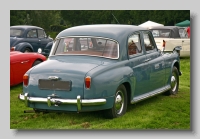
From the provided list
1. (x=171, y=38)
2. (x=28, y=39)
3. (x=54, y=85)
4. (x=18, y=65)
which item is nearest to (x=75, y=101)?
(x=54, y=85)

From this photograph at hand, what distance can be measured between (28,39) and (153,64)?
1018cm

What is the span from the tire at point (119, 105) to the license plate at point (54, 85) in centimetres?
81

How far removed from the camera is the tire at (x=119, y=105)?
7.32m

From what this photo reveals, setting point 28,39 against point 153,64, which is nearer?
point 153,64

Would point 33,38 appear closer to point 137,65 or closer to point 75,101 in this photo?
point 137,65

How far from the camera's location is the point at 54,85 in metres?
7.06

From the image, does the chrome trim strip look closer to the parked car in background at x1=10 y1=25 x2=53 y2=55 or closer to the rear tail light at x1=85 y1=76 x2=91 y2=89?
the rear tail light at x1=85 y1=76 x2=91 y2=89

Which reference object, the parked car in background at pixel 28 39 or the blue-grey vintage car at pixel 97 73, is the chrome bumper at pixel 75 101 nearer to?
the blue-grey vintage car at pixel 97 73

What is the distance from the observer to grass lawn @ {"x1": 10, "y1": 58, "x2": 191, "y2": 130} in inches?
280

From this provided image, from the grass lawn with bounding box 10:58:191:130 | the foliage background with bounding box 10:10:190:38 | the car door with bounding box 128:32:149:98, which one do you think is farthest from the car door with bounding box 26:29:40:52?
the car door with bounding box 128:32:149:98

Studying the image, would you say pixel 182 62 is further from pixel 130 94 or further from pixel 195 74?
pixel 195 74

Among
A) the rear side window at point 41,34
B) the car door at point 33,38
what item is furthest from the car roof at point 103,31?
the rear side window at point 41,34

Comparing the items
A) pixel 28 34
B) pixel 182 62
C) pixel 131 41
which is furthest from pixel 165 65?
pixel 28 34

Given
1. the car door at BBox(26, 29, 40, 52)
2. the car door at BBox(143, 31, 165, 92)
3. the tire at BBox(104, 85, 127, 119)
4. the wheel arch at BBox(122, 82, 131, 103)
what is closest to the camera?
the tire at BBox(104, 85, 127, 119)
